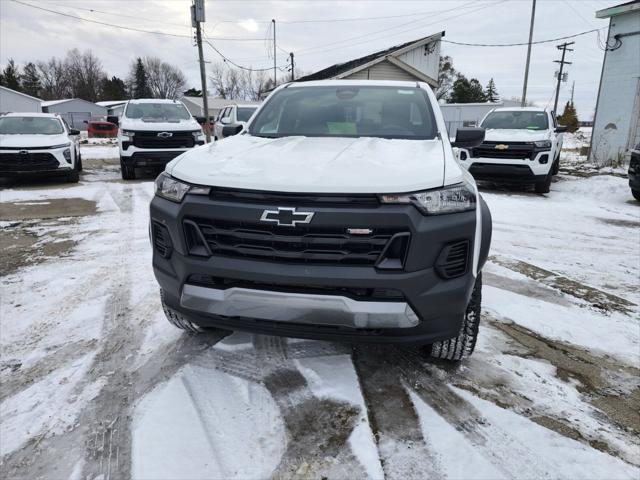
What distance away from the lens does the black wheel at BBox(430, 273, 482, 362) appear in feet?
8.25

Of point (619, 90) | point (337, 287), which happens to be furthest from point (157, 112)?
point (619, 90)

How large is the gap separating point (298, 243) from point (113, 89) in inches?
3526

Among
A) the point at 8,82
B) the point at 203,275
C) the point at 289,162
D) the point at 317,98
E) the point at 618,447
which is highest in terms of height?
the point at 8,82

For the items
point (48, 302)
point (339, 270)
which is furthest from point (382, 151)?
point (48, 302)

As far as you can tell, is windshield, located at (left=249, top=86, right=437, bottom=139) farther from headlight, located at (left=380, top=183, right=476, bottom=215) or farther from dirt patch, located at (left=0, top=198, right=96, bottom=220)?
dirt patch, located at (left=0, top=198, right=96, bottom=220)

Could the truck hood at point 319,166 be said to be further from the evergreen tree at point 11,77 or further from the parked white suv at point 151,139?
the evergreen tree at point 11,77

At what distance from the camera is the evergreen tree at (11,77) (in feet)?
214

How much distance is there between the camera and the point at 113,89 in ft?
259

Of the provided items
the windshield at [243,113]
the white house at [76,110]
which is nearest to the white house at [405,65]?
the windshield at [243,113]

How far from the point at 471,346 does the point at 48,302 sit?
3.33 meters

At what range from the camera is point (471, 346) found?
2.59 metres

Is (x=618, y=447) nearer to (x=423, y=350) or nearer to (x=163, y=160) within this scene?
(x=423, y=350)

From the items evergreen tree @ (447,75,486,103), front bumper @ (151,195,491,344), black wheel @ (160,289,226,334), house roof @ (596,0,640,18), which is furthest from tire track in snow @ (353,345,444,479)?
Answer: evergreen tree @ (447,75,486,103)

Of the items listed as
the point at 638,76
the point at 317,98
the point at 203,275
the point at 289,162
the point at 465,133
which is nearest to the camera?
the point at 203,275
